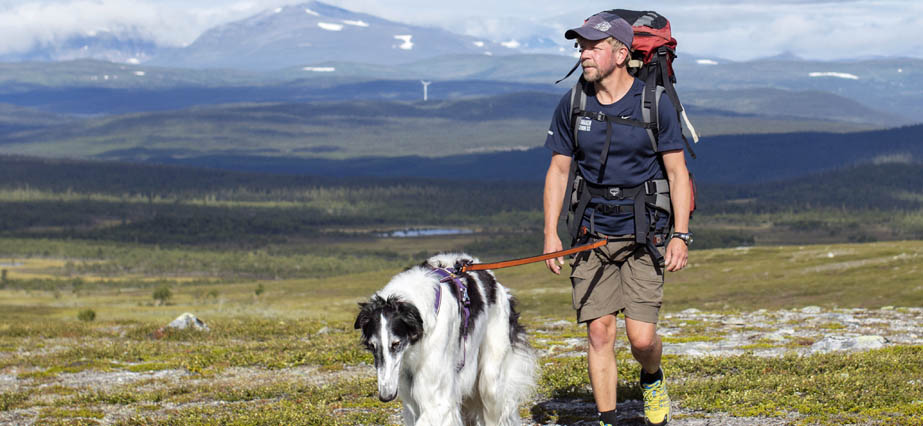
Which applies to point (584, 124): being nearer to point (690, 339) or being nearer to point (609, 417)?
point (609, 417)

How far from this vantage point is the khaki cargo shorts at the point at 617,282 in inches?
452

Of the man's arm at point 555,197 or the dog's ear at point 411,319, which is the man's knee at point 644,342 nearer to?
the man's arm at point 555,197

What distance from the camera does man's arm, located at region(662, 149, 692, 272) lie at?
37.0 feet

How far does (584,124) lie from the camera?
11414 mm

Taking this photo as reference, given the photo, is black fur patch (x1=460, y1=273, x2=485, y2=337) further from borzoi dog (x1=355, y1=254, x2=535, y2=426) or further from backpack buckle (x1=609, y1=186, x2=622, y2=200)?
backpack buckle (x1=609, y1=186, x2=622, y2=200)

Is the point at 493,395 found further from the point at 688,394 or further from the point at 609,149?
the point at 688,394

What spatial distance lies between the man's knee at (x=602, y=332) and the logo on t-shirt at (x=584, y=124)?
84.7 inches

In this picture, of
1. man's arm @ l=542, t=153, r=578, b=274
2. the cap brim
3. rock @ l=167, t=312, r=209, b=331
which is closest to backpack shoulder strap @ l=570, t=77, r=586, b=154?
man's arm @ l=542, t=153, r=578, b=274

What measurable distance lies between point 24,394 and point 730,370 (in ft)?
43.1

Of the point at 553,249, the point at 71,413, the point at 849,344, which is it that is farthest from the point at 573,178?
the point at 849,344

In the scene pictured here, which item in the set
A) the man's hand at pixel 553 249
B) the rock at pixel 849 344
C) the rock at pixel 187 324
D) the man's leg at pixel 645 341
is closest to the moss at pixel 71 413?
the man's hand at pixel 553 249

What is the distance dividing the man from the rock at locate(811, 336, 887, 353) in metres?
9.50

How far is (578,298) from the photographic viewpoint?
1165 centimetres


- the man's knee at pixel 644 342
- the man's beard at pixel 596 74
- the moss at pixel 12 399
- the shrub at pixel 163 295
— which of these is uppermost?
the man's beard at pixel 596 74
